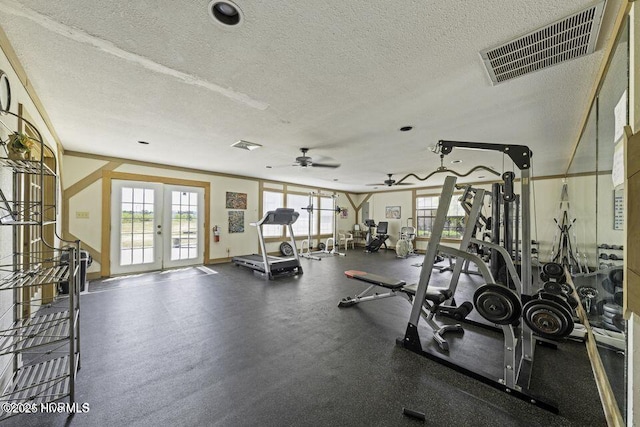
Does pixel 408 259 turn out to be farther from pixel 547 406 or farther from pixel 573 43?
pixel 573 43

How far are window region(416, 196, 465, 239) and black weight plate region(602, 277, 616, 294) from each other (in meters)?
6.28

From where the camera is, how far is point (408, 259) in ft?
24.5

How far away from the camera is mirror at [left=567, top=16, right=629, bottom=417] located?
1.37 metres

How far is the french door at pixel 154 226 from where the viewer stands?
502cm

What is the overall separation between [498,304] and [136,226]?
6.31 meters

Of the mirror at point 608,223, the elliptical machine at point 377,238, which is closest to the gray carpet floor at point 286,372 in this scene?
the mirror at point 608,223

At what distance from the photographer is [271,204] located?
7.94 m

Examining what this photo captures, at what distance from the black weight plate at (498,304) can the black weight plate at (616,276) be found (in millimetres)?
523

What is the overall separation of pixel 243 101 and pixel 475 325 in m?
3.65

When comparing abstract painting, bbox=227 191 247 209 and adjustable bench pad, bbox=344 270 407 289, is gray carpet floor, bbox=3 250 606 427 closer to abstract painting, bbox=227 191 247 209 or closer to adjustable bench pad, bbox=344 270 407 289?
adjustable bench pad, bbox=344 270 407 289

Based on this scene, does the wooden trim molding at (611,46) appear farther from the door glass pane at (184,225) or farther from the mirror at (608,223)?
the door glass pane at (184,225)

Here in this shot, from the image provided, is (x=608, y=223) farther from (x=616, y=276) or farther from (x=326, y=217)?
(x=326, y=217)

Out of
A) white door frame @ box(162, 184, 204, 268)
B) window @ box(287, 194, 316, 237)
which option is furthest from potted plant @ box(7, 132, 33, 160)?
window @ box(287, 194, 316, 237)

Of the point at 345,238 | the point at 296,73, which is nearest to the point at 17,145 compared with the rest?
the point at 296,73
